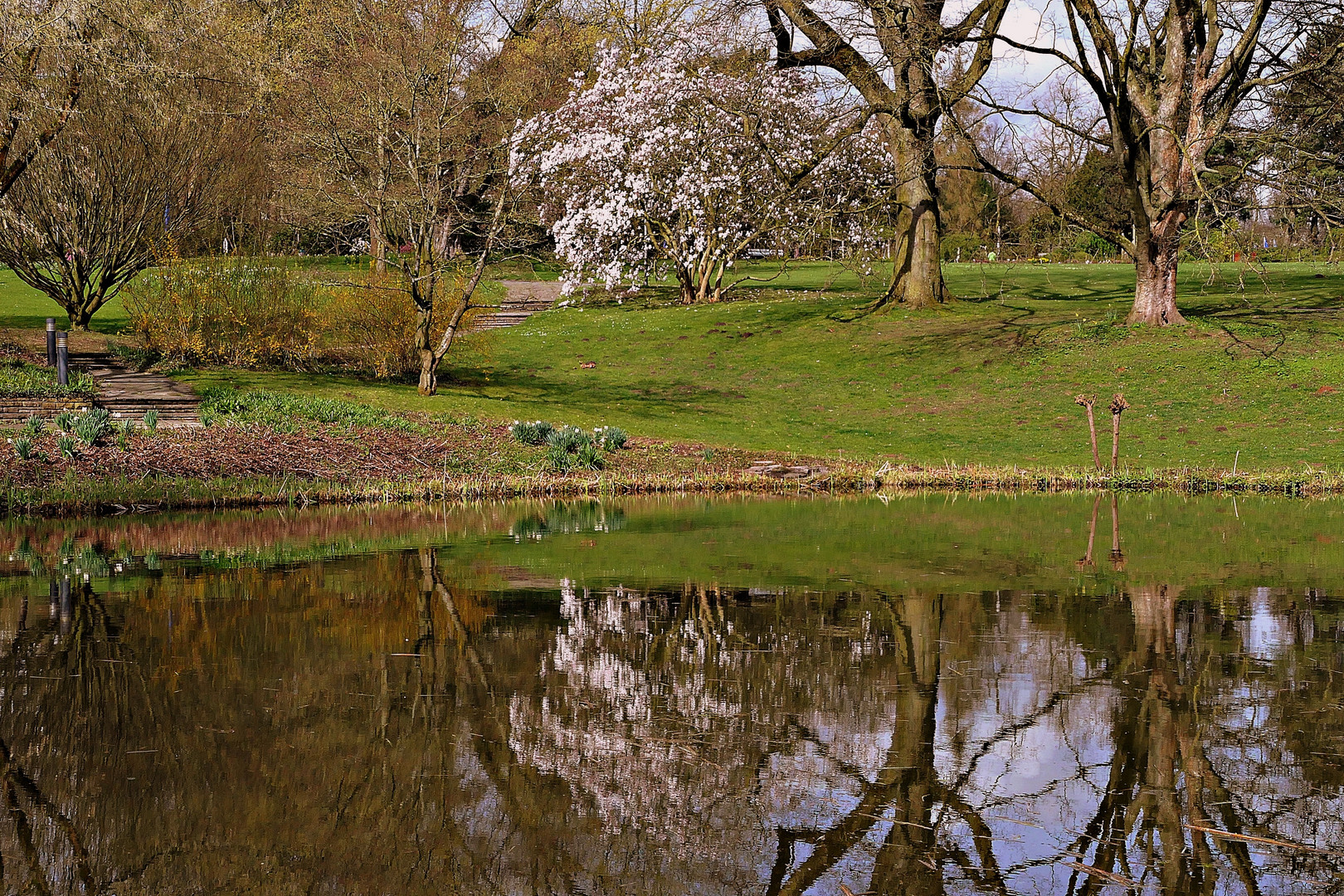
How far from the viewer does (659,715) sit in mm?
6121

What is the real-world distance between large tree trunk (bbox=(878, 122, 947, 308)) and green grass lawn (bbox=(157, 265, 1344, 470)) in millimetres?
1067

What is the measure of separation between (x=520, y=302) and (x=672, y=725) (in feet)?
127

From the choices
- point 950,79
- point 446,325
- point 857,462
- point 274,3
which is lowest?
point 857,462

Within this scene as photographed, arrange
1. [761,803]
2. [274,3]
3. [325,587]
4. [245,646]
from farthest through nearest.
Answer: [274,3] < [325,587] < [245,646] < [761,803]

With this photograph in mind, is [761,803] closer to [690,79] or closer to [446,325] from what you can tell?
[446,325]

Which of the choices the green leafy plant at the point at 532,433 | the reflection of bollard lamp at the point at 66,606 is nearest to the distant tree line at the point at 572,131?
the green leafy plant at the point at 532,433

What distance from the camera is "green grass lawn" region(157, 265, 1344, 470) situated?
75.6 feet

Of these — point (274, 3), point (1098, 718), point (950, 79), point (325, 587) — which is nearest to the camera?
point (1098, 718)

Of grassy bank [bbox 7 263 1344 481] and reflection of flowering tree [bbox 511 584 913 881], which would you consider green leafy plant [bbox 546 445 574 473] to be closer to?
grassy bank [bbox 7 263 1344 481]

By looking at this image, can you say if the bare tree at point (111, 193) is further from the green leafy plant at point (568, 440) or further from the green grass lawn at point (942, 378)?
the green leafy plant at point (568, 440)

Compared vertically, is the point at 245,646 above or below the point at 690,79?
below

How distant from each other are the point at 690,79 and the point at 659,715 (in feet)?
107

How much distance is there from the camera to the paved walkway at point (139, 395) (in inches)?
813

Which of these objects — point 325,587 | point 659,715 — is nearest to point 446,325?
point 325,587
